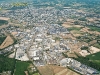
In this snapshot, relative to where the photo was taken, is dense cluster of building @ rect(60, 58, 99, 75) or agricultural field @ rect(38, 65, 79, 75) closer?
agricultural field @ rect(38, 65, 79, 75)

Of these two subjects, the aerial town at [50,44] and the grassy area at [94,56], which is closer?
the aerial town at [50,44]

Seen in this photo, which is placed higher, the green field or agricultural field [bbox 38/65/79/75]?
the green field

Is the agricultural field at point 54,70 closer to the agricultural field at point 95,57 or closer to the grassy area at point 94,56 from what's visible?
the agricultural field at point 95,57

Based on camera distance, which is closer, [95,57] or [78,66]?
[78,66]

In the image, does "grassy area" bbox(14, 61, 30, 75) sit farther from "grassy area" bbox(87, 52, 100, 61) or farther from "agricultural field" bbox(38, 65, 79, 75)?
"grassy area" bbox(87, 52, 100, 61)

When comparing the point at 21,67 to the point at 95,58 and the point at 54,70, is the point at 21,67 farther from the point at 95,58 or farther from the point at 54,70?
the point at 95,58

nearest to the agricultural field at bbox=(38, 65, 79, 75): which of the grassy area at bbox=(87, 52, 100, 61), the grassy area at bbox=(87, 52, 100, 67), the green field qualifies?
the green field

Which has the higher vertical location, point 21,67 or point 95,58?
point 21,67

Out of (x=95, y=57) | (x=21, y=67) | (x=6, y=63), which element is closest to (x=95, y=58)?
(x=95, y=57)

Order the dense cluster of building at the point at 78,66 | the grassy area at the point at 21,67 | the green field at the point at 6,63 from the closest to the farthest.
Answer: the grassy area at the point at 21,67 → the dense cluster of building at the point at 78,66 → the green field at the point at 6,63

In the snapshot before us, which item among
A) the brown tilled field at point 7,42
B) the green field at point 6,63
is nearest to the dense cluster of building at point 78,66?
the green field at point 6,63
